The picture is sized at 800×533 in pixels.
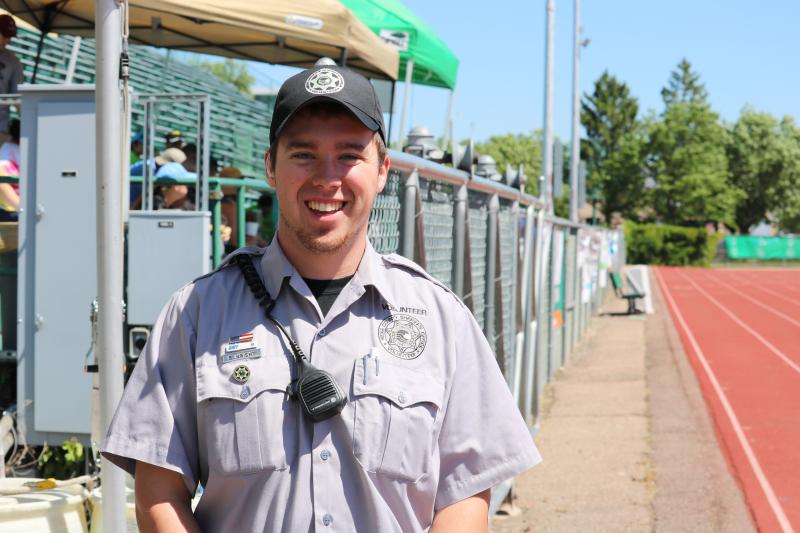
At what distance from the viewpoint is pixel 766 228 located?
4259 inches

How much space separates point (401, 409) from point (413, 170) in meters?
2.25

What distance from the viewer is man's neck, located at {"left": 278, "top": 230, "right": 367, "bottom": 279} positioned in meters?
2.21

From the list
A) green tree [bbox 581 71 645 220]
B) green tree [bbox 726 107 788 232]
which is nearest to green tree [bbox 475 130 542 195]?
green tree [bbox 581 71 645 220]

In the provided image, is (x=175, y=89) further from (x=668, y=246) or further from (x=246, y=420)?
(x=668, y=246)

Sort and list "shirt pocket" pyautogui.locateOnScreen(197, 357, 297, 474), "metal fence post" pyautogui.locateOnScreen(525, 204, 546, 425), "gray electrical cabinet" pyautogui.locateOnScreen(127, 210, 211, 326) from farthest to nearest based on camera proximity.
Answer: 1. "metal fence post" pyautogui.locateOnScreen(525, 204, 546, 425)
2. "gray electrical cabinet" pyautogui.locateOnScreen(127, 210, 211, 326)
3. "shirt pocket" pyautogui.locateOnScreen(197, 357, 297, 474)

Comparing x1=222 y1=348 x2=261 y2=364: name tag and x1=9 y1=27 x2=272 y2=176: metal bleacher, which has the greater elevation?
x1=9 y1=27 x2=272 y2=176: metal bleacher

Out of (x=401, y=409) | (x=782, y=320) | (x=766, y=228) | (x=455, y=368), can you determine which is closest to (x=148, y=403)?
(x=401, y=409)

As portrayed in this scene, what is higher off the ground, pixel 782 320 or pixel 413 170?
pixel 413 170

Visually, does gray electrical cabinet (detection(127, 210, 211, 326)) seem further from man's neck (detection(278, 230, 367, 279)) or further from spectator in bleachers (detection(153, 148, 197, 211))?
man's neck (detection(278, 230, 367, 279))

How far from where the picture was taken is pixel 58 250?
193 inches

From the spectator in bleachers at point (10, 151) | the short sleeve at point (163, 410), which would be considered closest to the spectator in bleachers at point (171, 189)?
the spectator in bleachers at point (10, 151)

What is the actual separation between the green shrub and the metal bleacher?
49.9 metres

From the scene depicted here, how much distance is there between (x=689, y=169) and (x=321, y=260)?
82.2 m

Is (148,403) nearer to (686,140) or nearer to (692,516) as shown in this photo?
(692,516)
